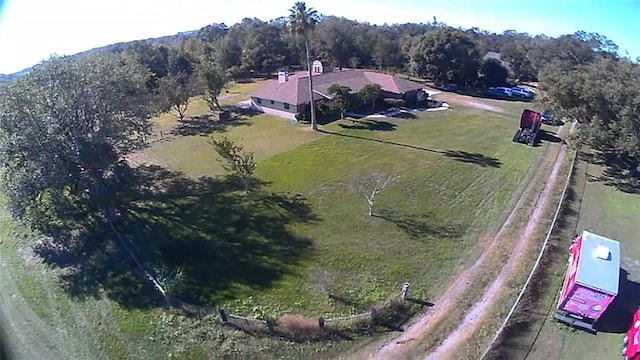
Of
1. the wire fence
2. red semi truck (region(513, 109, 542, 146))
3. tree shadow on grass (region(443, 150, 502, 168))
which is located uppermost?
red semi truck (region(513, 109, 542, 146))

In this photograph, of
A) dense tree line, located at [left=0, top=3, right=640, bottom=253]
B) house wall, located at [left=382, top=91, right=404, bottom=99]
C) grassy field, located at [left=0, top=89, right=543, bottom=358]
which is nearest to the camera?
grassy field, located at [left=0, top=89, right=543, bottom=358]

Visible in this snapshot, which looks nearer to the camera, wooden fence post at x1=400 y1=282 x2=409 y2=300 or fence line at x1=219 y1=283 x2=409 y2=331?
fence line at x1=219 y1=283 x2=409 y2=331

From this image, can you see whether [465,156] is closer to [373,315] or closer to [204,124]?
[373,315]

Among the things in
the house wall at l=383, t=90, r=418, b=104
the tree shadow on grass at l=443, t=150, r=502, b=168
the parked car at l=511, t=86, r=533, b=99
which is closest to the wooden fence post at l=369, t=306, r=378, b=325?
the tree shadow on grass at l=443, t=150, r=502, b=168

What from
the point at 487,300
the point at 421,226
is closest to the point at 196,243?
the point at 421,226

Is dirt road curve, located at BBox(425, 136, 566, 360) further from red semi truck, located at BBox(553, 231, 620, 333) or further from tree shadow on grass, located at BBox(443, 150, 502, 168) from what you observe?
tree shadow on grass, located at BBox(443, 150, 502, 168)
